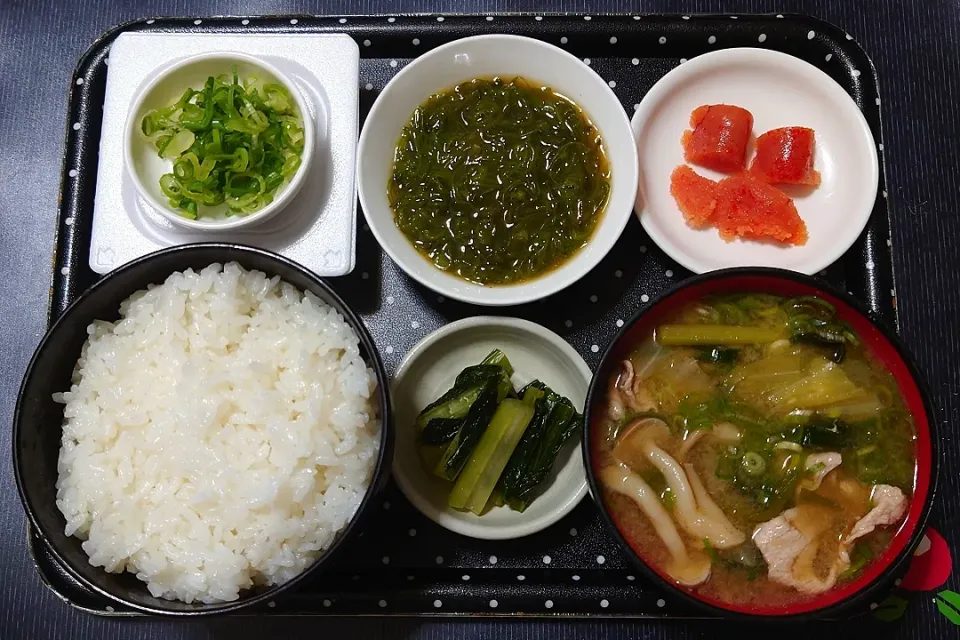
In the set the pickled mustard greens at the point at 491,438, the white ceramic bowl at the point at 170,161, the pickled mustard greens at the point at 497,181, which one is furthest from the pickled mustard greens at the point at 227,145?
the pickled mustard greens at the point at 491,438

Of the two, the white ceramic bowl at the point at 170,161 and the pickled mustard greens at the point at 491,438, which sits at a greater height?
the white ceramic bowl at the point at 170,161

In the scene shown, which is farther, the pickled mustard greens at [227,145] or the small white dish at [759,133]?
the small white dish at [759,133]

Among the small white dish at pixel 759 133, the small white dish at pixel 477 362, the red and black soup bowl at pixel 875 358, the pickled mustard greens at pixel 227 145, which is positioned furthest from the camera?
the small white dish at pixel 759 133

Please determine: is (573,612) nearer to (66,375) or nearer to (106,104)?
(66,375)

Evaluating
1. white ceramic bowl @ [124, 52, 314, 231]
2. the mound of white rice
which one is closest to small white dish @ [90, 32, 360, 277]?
white ceramic bowl @ [124, 52, 314, 231]

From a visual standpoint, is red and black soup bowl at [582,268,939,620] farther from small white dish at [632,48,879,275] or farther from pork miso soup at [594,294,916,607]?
small white dish at [632,48,879,275]

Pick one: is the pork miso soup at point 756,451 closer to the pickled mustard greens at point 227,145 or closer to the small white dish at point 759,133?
the small white dish at point 759,133
